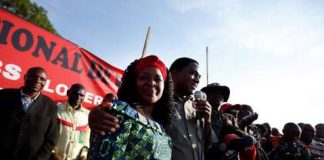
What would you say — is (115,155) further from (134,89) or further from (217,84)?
(217,84)

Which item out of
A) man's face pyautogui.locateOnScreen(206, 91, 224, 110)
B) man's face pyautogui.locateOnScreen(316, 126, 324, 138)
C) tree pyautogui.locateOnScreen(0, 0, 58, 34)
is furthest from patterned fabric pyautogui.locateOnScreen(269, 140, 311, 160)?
tree pyautogui.locateOnScreen(0, 0, 58, 34)

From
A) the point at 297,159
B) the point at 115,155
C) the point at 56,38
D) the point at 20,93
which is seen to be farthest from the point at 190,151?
the point at 56,38

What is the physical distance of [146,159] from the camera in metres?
1.77

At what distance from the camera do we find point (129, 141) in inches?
68.7

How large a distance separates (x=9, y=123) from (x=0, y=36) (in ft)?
6.47

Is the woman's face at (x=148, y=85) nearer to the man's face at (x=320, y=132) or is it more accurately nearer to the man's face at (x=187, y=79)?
the man's face at (x=187, y=79)

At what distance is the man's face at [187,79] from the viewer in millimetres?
2846

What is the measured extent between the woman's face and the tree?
2104 centimetres

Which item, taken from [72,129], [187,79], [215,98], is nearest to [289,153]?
[215,98]

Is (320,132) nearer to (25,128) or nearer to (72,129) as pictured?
(72,129)

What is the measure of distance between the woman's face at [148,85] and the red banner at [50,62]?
3.61m

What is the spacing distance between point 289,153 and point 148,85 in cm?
370

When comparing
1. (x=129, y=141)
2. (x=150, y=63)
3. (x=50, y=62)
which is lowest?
(x=129, y=141)

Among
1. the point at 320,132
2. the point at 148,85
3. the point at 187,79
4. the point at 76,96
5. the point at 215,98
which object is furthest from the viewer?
the point at 320,132
